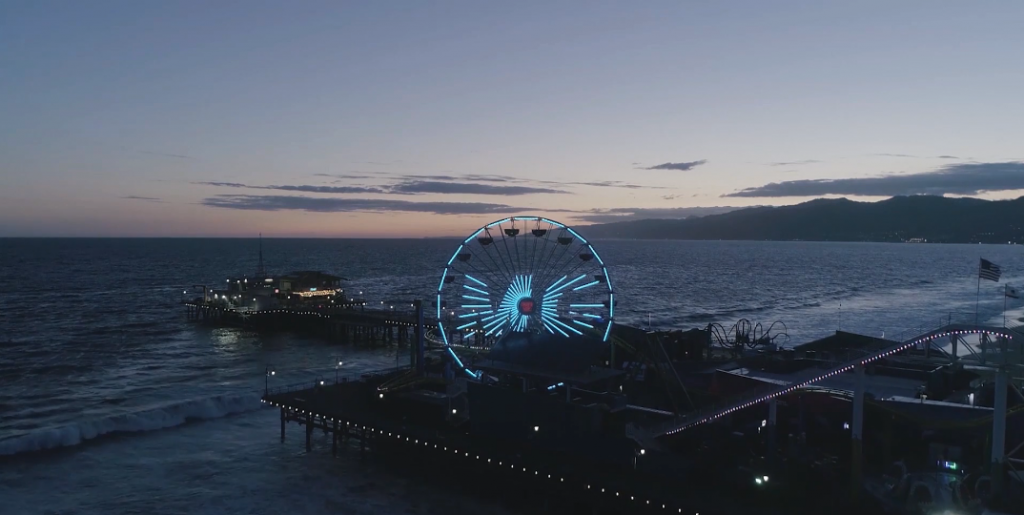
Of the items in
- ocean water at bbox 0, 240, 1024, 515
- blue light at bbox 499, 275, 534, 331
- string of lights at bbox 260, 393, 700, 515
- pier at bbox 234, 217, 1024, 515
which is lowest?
ocean water at bbox 0, 240, 1024, 515

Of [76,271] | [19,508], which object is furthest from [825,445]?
[76,271]

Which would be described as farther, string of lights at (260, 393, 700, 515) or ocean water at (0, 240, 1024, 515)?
ocean water at (0, 240, 1024, 515)

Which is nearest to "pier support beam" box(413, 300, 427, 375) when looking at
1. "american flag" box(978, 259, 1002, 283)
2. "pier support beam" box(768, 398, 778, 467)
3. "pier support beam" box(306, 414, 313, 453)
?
"pier support beam" box(306, 414, 313, 453)

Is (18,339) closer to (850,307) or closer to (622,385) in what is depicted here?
(622,385)

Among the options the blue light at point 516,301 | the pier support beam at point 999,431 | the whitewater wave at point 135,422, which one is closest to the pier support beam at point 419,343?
the blue light at point 516,301

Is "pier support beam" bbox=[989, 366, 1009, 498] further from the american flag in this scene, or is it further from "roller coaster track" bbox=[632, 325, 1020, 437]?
the american flag
